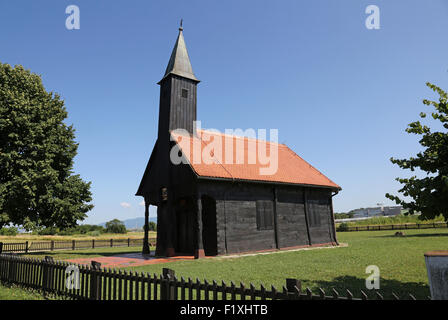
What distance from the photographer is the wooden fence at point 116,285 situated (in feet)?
14.3

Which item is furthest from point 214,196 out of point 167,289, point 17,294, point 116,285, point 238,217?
point 167,289

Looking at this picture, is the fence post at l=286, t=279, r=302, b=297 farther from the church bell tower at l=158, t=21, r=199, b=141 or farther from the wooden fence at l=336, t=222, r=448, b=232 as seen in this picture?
the wooden fence at l=336, t=222, r=448, b=232

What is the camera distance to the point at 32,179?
65.4 feet

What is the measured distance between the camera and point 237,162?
20.1m

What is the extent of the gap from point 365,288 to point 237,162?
12898 millimetres

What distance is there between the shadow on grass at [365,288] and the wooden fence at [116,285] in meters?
0.22

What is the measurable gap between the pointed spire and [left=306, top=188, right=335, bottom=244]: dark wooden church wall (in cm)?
1249

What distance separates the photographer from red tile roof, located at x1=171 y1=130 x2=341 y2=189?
1789 centimetres

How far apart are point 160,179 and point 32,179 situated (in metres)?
8.76

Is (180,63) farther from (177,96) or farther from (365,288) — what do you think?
(365,288)

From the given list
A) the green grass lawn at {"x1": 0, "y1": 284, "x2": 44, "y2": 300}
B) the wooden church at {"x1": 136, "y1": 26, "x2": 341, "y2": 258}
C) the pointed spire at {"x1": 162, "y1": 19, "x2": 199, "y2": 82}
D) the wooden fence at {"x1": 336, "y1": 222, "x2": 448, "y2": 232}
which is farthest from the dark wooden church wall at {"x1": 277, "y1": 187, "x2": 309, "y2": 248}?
the wooden fence at {"x1": 336, "y1": 222, "x2": 448, "y2": 232}
